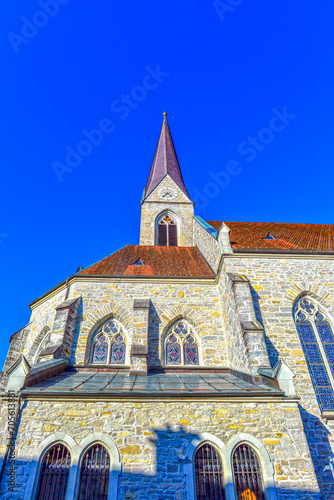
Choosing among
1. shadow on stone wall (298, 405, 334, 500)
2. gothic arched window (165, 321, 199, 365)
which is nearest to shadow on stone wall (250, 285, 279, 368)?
shadow on stone wall (298, 405, 334, 500)

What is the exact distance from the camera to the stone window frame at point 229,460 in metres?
6.42

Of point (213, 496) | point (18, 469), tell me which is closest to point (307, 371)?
point (213, 496)

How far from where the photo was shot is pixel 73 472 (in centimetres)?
648

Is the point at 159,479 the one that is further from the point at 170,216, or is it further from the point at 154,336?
the point at 170,216

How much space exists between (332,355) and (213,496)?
583 cm

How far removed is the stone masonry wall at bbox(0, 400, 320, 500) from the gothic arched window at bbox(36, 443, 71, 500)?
1.01 feet

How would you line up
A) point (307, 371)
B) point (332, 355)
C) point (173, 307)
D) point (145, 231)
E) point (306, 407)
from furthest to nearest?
point (145, 231) → point (173, 307) → point (332, 355) → point (307, 371) → point (306, 407)

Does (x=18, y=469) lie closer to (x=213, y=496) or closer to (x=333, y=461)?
(x=213, y=496)

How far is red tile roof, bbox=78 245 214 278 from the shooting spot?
13.3m

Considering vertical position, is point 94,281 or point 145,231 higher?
point 145,231

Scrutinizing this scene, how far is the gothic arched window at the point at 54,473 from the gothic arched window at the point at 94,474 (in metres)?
0.34

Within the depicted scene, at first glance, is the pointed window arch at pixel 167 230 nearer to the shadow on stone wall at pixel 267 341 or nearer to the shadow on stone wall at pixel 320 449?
the shadow on stone wall at pixel 267 341

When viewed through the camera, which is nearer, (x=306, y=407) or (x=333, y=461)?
(x=333, y=461)

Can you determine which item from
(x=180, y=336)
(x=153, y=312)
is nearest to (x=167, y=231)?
(x=153, y=312)
